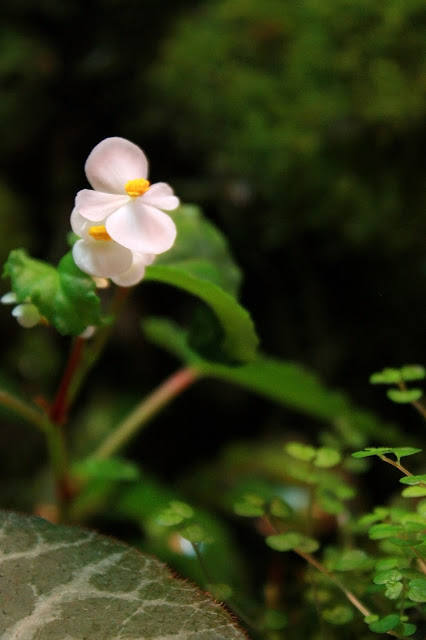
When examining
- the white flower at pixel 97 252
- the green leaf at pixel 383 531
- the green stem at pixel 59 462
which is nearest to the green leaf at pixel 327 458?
the green leaf at pixel 383 531

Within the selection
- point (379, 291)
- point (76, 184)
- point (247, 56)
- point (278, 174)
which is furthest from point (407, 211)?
point (76, 184)

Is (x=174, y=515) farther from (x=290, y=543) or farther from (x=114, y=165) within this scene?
(x=114, y=165)

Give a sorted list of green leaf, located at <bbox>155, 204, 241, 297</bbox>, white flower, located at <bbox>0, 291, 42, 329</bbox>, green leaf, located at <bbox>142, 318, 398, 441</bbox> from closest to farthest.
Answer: white flower, located at <bbox>0, 291, 42, 329</bbox>, green leaf, located at <bbox>155, 204, 241, 297</bbox>, green leaf, located at <bbox>142, 318, 398, 441</bbox>

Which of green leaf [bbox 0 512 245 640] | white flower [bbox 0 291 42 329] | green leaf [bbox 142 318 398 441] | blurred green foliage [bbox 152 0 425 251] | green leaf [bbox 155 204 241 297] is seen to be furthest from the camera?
blurred green foliage [bbox 152 0 425 251]

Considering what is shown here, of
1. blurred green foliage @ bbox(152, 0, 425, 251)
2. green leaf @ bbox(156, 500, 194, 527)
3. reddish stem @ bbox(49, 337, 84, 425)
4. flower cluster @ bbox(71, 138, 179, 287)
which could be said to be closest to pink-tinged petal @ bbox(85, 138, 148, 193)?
flower cluster @ bbox(71, 138, 179, 287)

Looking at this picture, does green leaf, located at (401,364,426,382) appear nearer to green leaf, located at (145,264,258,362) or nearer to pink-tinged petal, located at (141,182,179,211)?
green leaf, located at (145,264,258,362)
